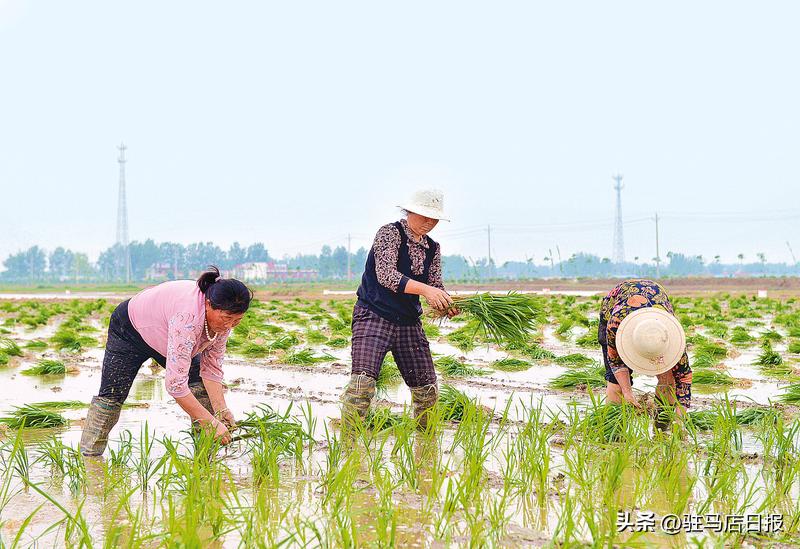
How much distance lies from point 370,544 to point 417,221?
73.0 inches

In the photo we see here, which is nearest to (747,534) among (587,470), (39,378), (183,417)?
(587,470)

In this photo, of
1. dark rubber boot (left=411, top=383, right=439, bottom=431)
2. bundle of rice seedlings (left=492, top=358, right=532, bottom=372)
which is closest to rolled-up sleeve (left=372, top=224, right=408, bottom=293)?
dark rubber boot (left=411, top=383, right=439, bottom=431)

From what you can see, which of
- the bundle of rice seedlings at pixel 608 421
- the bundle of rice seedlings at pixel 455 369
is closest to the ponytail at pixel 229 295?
the bundle of rice seedlings at pixel 608 421

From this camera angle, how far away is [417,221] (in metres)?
3.87

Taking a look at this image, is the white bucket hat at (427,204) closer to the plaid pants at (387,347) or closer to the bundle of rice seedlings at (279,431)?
the plaid pants at (387,347)

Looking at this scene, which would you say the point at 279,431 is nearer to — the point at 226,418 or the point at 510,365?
the point at 226,418

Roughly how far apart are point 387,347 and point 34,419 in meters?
2.05

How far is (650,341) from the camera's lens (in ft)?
11.1

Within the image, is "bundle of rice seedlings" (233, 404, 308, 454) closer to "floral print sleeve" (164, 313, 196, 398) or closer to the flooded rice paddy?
the flooded rice paddy

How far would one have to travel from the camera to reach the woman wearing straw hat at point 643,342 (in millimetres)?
3414

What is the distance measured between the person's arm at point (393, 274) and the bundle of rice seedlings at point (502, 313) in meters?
0.37

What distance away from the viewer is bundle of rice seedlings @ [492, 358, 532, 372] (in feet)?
24.2

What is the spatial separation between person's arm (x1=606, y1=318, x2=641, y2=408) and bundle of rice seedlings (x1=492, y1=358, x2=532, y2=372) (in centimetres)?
361

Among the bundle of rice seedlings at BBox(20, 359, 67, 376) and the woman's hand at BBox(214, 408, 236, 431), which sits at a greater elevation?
the woman's hand at BBox(214, 408, 236, 431)
